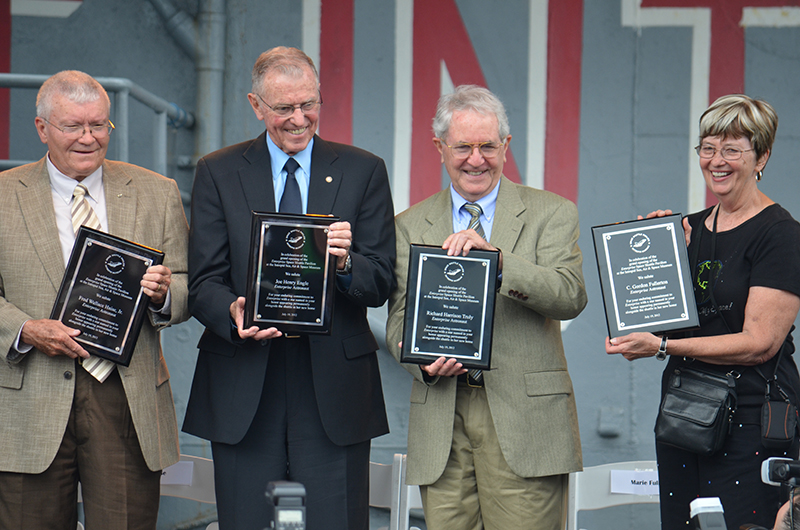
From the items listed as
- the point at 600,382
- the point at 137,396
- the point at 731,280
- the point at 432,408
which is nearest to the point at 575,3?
the point at 600,382

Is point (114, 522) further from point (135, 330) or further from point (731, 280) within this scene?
point (731, 280)

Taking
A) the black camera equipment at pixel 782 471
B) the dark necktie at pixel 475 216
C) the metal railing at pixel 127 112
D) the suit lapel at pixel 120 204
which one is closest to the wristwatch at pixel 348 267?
the dark necktie at pixel 475 216

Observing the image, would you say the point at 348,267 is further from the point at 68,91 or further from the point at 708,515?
the point at 708,515

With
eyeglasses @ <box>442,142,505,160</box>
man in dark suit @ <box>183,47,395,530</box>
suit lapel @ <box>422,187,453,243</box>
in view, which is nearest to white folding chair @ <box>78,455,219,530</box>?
man in dark suit @ <box>183,47,395,530</box>

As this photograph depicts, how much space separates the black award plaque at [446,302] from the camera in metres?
2.68

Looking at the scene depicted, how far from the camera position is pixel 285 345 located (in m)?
2.81

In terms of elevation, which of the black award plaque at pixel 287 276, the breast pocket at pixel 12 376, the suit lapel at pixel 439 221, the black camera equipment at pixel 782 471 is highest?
the suit lapel at pixel 439 221

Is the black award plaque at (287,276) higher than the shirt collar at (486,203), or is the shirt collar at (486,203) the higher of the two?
the shirt collar at (486,203)

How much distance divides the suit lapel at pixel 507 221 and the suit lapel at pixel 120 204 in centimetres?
126

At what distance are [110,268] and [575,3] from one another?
342 centimetres

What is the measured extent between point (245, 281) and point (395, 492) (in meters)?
1.24

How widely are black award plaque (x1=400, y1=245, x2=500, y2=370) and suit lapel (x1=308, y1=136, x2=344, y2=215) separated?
354 millimetres

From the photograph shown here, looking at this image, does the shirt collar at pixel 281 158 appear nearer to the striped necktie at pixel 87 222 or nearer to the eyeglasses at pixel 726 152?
the striped necktie at pixel 87 222

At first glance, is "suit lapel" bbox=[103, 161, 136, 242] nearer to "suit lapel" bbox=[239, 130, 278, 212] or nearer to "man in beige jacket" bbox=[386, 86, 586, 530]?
"suit lapel" bbox=[239, 130, 278, 212]
